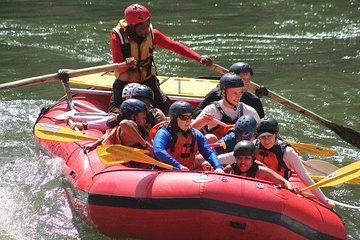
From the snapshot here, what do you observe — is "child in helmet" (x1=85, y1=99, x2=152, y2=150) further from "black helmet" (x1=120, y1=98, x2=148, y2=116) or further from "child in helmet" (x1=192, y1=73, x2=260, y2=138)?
"child in helmet" (x1=192, y1=73, x2=260, y2=138)

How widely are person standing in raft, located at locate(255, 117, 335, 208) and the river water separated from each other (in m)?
1.02

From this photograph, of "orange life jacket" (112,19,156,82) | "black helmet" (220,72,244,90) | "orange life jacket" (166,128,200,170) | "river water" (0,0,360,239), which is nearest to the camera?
"orange life jacket" (166,128,200,170)

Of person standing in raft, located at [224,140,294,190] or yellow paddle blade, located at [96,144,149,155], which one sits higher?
yellow paddle blade, located at [96,144,149,155]

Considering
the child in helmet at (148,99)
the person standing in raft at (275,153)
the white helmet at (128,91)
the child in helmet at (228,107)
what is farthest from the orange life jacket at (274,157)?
the white helmet at (128,91)

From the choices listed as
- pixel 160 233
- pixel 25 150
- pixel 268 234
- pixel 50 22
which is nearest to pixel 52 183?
pixel 25 150

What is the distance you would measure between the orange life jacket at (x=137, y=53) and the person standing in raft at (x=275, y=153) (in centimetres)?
202

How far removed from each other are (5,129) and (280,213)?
5.01 meters

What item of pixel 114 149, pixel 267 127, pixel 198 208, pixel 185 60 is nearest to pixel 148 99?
pixel 114 149

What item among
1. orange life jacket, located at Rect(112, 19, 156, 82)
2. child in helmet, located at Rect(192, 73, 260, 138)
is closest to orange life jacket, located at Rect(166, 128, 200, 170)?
child in helmet, located at Rect(192, 73, 260, 138)

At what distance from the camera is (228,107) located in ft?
24.5

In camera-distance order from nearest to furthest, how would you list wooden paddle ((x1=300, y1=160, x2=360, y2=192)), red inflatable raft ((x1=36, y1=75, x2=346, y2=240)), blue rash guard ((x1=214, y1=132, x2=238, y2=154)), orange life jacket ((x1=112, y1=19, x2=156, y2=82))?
1. red inflatable raft ((x1=36, y1=75, x2=346, y2=240))
2. wooden paddle ((x1=300, y1=160, x2=360, y2=192))
3. blue rash guard ((x1=214, y1=132, x2=238, y2=154))
4. orange life jacket ((x1=112, y1=19, x2=156, y2=82))

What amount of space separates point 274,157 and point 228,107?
110cm

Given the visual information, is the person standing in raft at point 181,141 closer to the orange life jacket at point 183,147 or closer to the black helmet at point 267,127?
the orange life jacket at point 183,147

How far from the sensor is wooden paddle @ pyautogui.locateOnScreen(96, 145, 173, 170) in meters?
6.16
